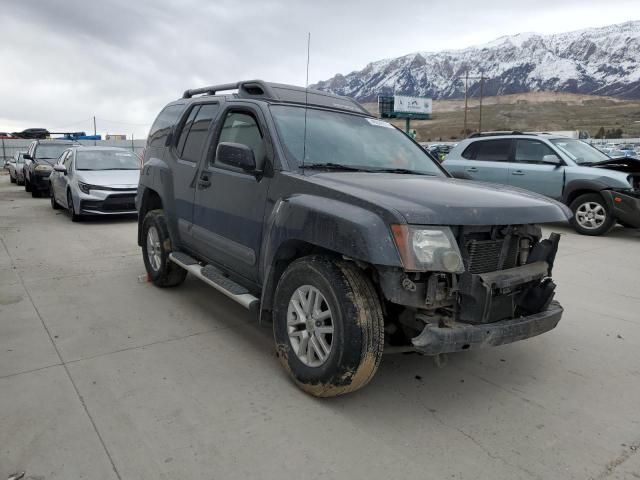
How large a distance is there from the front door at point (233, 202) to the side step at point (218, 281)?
0.10 m

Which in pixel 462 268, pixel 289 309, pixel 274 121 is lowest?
pixel 289 309

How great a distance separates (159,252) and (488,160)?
7.92 meters

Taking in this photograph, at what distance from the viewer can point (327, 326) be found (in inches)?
121

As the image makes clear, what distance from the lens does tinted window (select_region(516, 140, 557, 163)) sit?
403 inches

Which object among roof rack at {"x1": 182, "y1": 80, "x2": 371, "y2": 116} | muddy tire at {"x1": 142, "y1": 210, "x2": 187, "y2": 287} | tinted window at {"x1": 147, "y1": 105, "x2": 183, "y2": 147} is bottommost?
muddy tire at {"x1": 142, "y1": 210, "x2": 187, "y2": 287}

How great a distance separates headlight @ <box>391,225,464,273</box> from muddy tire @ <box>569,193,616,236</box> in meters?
7.63

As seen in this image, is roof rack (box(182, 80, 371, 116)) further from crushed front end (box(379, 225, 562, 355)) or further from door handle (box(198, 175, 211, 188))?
crushed front end (box(379, 225, 562, 355))

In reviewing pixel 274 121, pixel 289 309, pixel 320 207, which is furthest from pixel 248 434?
pixel 274 121

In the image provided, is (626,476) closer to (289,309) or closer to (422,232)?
(422,232)

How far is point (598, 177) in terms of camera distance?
9094 millimetres

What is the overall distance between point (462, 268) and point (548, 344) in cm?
197

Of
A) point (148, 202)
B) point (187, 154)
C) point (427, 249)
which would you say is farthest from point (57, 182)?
point (427, 249)

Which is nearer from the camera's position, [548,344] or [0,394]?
[0,394]

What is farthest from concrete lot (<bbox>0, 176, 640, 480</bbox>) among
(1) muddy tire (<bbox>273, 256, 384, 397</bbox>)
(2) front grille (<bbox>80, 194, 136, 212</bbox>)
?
(2) front grille (<bbox>80, 194, 136, 212</bbox>)
